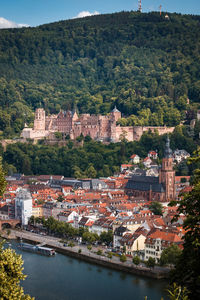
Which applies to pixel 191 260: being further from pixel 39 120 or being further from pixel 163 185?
pixel 39 120

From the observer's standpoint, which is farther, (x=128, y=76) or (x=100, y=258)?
(x=128, y=76)

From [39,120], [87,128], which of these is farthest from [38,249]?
[39,120]

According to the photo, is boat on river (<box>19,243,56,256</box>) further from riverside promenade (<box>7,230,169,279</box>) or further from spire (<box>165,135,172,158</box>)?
spire (<box>165,135,172,158</box>)

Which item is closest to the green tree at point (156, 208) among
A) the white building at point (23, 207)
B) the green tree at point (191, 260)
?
the white building at point (23, 207)

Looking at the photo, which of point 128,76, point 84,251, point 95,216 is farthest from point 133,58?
point 84,251

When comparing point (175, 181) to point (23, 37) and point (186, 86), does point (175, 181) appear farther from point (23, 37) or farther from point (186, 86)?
point (23, 37)
